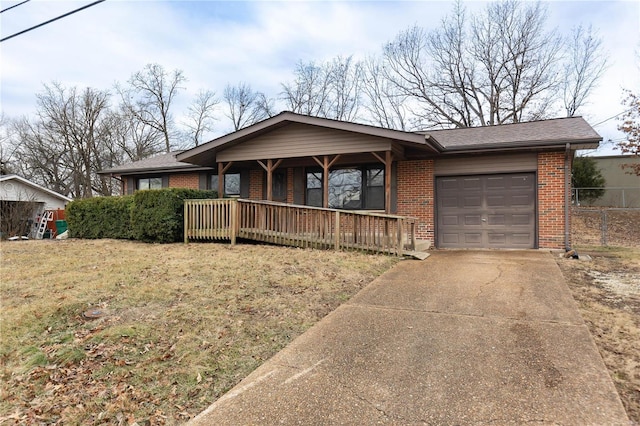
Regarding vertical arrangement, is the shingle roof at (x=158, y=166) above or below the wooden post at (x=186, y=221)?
above

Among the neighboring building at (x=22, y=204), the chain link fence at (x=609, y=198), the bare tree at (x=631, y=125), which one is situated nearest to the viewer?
the neighboring building at (x=22, y=204)

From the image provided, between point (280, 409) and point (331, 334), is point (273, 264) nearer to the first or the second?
point (331, 334)

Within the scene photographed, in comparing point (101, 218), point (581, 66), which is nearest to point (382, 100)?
point (581, 66)

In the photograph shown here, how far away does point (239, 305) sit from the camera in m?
4.44

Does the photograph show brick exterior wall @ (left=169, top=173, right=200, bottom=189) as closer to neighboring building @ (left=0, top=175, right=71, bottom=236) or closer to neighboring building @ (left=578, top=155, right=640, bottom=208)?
neighboring building @ (left=0, top=175, right=71, bottom=236)

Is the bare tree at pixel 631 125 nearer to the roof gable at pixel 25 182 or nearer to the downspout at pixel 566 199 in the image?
the downspout at pixel 566 199

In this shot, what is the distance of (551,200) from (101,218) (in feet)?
42.3

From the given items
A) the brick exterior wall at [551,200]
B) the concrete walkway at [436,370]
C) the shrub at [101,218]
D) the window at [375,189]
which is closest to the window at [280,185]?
the window at [375,189]

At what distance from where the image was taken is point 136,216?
10125mm

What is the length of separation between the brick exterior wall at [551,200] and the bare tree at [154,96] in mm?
28744

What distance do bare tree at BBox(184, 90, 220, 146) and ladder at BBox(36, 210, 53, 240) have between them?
14.9 metres

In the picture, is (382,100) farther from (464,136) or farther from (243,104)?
(464,136)

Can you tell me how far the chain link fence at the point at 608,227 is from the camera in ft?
42.4

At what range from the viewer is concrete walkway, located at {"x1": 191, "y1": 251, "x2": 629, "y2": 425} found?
7.60ft
